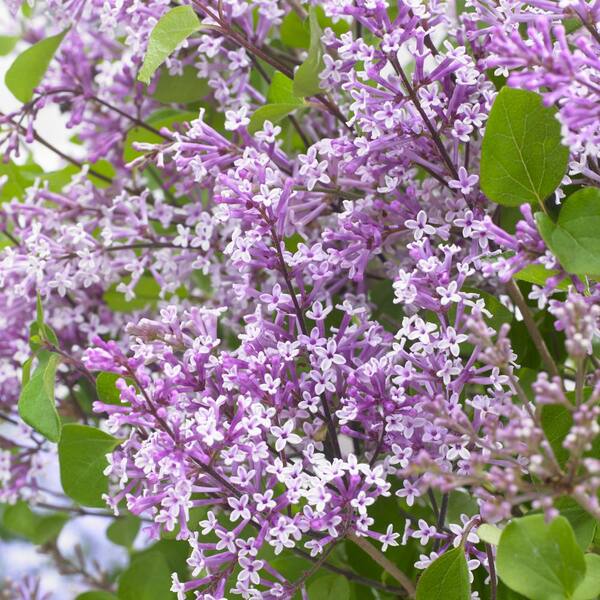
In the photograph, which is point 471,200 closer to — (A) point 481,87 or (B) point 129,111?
(A) point 481,87

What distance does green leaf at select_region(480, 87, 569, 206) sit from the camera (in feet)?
1.40

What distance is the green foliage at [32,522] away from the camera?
Result: 0.78 m

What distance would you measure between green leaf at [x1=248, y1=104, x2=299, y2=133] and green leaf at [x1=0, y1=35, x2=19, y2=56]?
422 millimetres

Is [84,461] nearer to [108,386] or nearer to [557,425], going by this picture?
[108,386]

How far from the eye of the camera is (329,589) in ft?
1.67

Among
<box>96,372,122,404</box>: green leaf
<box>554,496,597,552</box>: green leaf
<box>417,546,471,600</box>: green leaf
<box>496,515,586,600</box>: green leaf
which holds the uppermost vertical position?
<box>496,515,586,600</box>: green leaf

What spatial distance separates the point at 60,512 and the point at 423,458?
21.6 inches

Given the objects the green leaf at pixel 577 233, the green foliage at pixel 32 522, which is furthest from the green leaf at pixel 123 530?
the green leaf at pixel 577 233

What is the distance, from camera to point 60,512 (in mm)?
815

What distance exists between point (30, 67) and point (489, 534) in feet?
1.46

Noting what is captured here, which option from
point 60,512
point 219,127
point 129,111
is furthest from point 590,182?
point 60,512

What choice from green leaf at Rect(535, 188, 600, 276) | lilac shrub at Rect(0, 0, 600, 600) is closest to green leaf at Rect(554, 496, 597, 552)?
lilac shrub at Rect(0, 0, 600, 600)

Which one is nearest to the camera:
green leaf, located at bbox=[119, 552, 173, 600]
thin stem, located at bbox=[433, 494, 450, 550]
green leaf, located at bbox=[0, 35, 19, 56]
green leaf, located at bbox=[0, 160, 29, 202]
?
thin stem, located at bbox=[433, 494, 450, 550]

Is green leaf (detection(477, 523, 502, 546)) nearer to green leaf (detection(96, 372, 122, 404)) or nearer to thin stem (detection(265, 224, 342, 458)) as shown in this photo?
thin stem (detection(265, 224, 342, 458))
